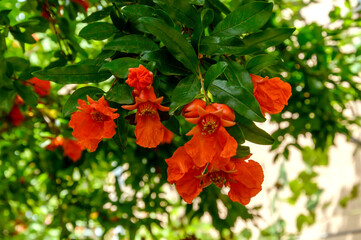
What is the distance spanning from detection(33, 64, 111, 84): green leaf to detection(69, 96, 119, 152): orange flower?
0.05 meters

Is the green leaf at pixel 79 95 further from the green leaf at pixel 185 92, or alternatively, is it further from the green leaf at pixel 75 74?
the green leaf at pixel 185 92

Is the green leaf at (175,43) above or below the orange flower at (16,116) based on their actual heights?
above

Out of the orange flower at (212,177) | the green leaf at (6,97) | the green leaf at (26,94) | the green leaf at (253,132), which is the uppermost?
the green leaf at (253,132)

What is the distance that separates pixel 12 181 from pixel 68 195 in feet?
0.65

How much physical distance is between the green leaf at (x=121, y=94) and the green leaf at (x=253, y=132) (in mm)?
139

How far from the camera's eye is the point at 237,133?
450 mm

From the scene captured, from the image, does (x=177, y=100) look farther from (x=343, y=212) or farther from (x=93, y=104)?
(x=343, y=212)

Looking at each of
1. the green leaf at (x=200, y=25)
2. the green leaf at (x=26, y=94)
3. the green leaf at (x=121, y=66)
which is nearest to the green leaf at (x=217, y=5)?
the green leaf at (x=200, y=25)

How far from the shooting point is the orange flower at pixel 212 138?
16.1 inches

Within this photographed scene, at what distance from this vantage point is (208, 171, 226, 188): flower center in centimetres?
47

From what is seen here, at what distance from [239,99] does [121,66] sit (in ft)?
0.51

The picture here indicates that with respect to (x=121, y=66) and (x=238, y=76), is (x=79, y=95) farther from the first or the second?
(x=238, y=76)

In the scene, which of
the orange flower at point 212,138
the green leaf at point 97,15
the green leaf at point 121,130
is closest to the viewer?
the orange flower at point 212,138

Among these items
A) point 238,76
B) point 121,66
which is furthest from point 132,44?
point 238,76
